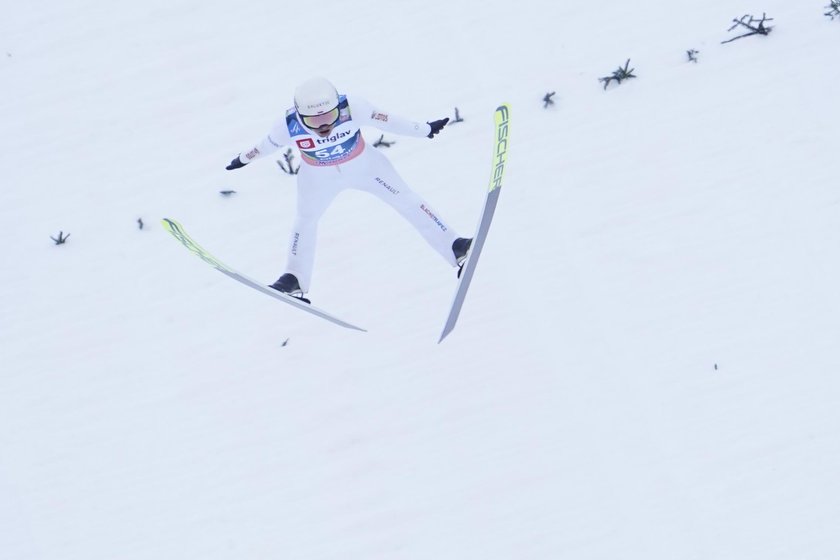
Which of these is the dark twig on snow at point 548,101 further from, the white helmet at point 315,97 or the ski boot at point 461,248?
the white helmet at point 315,97

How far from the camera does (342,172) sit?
5.70m

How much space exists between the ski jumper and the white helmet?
0.58ft

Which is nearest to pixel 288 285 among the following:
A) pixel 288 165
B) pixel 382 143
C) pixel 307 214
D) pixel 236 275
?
pixel 236 275

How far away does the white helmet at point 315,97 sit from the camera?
5.09 meters

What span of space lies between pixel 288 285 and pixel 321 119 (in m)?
1.36

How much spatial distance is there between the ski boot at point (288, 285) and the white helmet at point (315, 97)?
4.47 ft

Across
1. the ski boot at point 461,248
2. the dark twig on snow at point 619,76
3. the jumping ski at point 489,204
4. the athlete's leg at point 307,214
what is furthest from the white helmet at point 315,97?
the dark twig on snow at point 619,76

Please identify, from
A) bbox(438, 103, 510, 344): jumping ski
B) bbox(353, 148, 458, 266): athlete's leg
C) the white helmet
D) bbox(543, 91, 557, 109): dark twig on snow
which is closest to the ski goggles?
the white helmet

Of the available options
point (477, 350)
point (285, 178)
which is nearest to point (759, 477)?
point (477, 350)

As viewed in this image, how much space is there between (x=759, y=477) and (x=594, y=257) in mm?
1844

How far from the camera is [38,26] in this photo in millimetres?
7734

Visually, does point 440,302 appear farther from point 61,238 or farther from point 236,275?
point 61,238

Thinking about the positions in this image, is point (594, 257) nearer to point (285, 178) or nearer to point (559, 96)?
A: point (559, 96)

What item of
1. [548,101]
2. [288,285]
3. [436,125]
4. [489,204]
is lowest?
[288,285]
